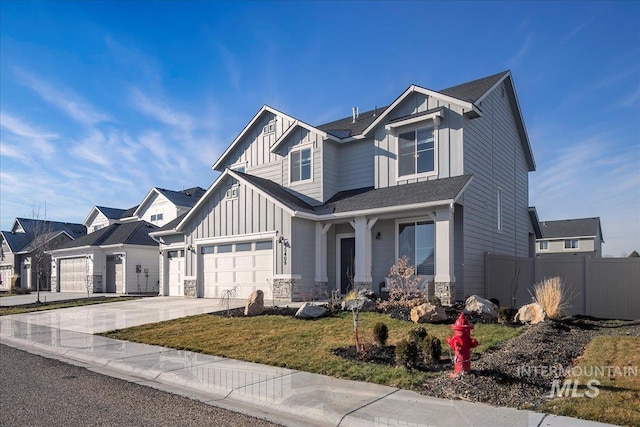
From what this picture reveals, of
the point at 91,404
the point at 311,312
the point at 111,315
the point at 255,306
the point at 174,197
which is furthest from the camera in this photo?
the point at 174,197

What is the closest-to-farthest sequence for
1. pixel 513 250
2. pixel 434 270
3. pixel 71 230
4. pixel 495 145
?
pixel 434 270 < pixel 495 145 < pixel 513 250 < pixel 71 230

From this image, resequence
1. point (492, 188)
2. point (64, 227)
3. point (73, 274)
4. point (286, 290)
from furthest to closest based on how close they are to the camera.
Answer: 1. point (64, 227)
2. point (73, 274)
3. point (492, 188)
4. point (286, 290)

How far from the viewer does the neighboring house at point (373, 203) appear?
1549 centimetres

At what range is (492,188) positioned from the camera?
1786 centimetres

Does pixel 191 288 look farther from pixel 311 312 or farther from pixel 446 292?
pixel 446 292

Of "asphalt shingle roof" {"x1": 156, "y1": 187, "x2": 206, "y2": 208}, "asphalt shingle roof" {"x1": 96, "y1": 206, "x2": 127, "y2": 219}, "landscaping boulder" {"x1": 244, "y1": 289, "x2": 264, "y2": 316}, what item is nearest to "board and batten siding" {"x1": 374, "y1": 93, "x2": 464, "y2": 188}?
"landscaping boulder" {"x1": 244, "y1": 289, "x2": 264, "y2": 316}

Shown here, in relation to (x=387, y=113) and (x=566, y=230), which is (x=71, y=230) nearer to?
(x=387, y=113)

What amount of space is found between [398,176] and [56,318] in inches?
511

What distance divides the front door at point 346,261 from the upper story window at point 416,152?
339cm

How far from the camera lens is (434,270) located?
50.0 feet

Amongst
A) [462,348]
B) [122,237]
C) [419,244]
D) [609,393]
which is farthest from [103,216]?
[609,393]

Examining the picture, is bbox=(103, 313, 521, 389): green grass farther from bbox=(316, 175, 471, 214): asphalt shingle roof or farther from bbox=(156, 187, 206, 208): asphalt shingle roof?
bbox=(156, 187, 206, 208): asphalt shingle roof

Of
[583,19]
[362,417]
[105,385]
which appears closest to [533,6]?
[583,19]

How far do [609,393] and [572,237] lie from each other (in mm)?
48331
